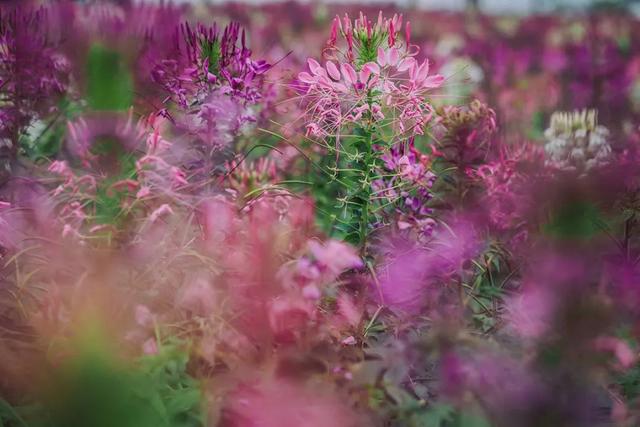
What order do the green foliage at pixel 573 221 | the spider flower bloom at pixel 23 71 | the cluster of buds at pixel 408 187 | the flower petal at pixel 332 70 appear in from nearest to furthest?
the green foliage at pixel 573 221 < the flower petal at pixel 332 70 < the cluster of buds at pixel 408 187 < the spider flower bloom at pixel 23 71

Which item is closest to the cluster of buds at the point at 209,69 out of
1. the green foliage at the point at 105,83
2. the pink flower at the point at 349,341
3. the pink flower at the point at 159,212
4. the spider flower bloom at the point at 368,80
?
the spider flower bloom at the point at 368,80

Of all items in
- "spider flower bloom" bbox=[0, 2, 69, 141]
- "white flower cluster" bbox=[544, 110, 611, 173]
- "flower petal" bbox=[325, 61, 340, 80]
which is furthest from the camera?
"white flower cluster" bbox=[544, 110, 611, 173]

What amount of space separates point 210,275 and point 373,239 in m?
0.46

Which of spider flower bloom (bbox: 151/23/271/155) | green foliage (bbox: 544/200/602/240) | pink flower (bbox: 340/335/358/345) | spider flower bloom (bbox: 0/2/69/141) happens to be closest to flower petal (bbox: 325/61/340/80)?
spider flower bloom (bbox: 151/23/271/155)

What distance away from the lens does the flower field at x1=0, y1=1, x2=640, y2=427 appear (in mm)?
417

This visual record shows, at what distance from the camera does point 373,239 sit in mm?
1566

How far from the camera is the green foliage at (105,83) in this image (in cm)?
42

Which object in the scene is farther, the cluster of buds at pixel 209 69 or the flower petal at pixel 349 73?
the cluster of buds at pixel 209 69

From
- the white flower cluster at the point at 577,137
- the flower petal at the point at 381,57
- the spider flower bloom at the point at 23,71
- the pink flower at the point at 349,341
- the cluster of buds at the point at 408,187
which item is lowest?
the white flower cluster at the point at 577,137

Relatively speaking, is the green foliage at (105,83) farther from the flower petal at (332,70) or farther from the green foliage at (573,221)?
the flower petal at (332,70)

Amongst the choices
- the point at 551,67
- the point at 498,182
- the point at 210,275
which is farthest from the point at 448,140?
the point at 551,67

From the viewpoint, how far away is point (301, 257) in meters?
1.10

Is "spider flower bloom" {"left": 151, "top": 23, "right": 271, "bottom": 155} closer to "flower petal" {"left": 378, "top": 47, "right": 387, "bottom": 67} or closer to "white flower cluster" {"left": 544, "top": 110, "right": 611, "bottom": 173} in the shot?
"flower petal" {"left": 378, "top": 47, "right": 387, "bottom": 67}

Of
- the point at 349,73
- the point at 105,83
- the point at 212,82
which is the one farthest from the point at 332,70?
the point at 105,83
